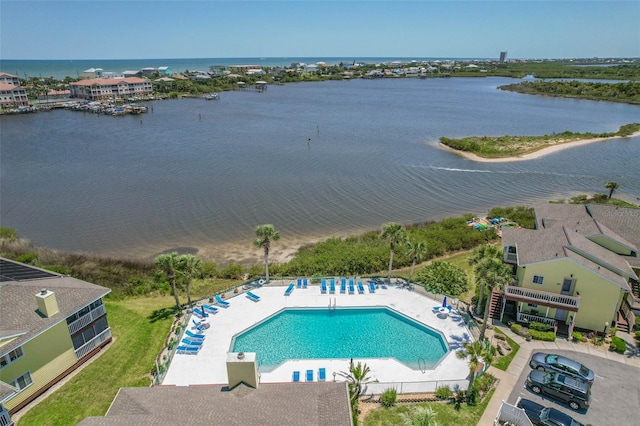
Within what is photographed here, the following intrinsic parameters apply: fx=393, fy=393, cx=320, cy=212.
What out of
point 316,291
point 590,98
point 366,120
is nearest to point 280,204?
point 316,291

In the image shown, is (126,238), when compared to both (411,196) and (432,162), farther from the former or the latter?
(432,162)

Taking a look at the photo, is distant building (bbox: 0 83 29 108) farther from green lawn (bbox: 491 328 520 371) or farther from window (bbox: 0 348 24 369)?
green lawn (bbox: 491 328 520 371)

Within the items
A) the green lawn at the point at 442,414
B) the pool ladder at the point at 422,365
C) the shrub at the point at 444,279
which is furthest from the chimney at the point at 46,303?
the shrub at the point at 444,279

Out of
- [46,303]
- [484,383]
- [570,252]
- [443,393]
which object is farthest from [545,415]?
[46,303]

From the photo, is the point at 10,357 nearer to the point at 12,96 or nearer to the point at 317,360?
the point at 317,360

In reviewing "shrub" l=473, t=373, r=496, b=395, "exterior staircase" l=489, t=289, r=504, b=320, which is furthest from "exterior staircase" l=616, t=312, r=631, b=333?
"shrub" l=473, t=373, r=496, b=395
